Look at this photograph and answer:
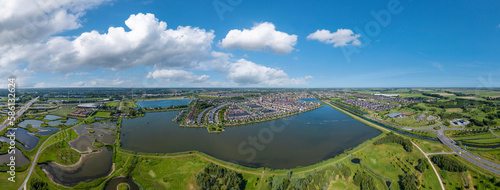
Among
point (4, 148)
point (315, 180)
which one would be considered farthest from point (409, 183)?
A: point (4, 148)

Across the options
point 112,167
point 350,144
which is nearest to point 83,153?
point 112,167

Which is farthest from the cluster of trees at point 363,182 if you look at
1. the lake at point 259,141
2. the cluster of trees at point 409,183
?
the lake at point 259,141

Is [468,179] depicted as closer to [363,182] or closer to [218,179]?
[363,182]

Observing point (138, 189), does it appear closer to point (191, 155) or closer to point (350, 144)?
point (191, 155)

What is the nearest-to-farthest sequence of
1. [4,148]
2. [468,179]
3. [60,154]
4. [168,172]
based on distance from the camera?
[468,179], [168,172], [60,154], [4,148]

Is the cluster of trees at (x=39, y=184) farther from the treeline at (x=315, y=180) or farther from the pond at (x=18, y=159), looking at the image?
the treeline at (x=315, y=180)

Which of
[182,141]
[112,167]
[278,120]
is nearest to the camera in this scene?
[112,167]
